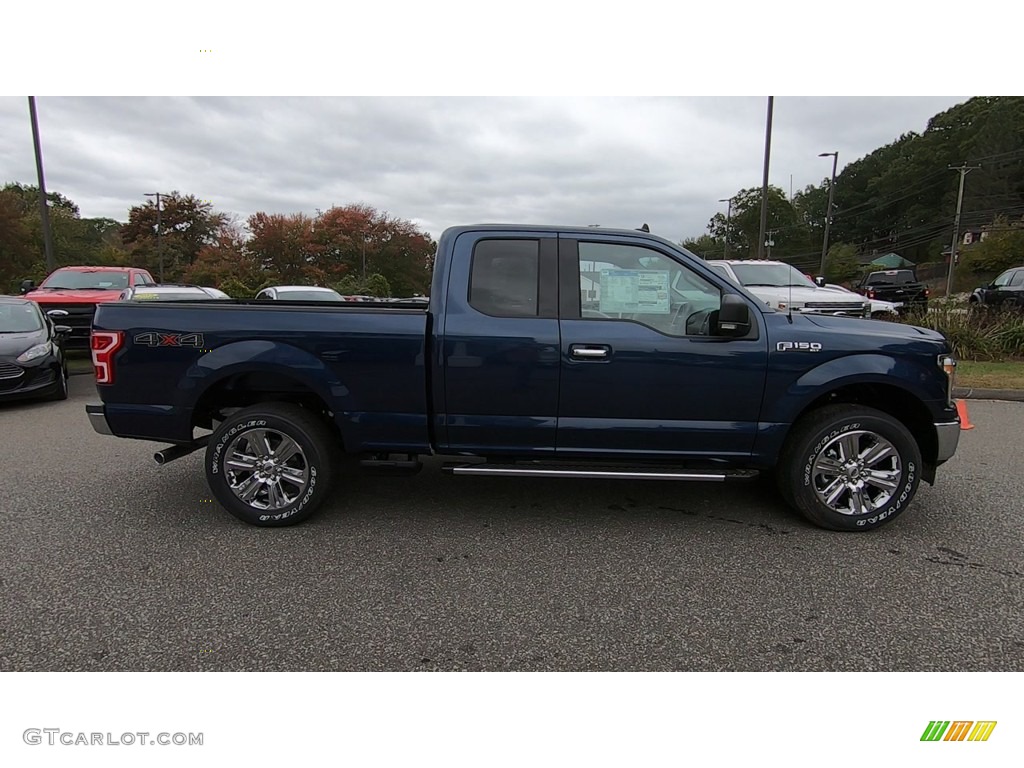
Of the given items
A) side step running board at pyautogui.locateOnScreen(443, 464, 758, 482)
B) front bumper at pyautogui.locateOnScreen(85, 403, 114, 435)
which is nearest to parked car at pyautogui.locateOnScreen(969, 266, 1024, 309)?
side step running board at pyautogui.locateOnScreen(443, 464, 758, 482)

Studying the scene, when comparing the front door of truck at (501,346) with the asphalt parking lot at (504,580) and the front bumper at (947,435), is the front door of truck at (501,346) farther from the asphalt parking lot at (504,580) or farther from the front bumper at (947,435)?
the front bumper at (947,435)

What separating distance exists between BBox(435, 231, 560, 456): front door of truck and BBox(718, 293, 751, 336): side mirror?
102cm

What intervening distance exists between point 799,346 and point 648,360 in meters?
0.96

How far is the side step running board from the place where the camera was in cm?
372

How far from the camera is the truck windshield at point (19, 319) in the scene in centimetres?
813

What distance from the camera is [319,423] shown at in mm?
3959

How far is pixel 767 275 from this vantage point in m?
11.1

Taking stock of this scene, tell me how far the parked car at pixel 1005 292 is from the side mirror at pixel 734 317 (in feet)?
50.6

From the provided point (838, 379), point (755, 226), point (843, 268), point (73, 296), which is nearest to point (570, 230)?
point (838, 379)

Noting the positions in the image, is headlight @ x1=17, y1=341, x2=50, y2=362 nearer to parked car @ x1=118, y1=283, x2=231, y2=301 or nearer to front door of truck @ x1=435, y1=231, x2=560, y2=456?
parked car @ x1=118, y1=283, x2=231, y2=301

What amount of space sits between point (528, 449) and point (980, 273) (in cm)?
6378

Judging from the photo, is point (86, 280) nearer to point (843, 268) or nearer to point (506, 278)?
point (506, 278)
